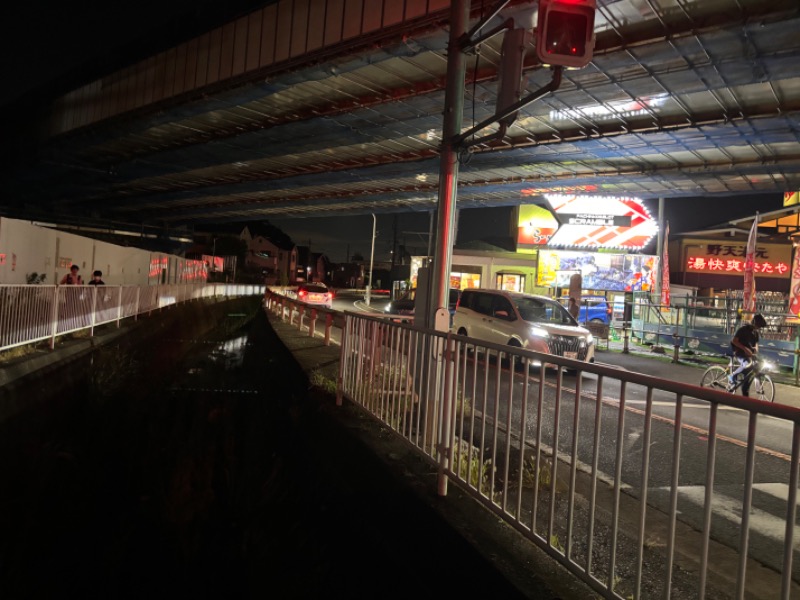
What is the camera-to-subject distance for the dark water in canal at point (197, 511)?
3572 millimetres

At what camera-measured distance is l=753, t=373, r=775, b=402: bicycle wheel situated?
10562mm

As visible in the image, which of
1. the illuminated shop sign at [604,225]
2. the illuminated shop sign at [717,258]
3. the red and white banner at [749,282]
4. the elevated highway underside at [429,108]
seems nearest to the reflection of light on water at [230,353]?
the elevated highway underside at [429,108]

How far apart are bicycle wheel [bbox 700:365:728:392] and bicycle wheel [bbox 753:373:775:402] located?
559 millimetres

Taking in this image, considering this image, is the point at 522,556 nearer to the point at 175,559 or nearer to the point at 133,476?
the point at 175,559

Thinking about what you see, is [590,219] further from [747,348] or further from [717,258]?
[747,348]

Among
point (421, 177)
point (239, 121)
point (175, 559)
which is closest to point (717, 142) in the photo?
point (421, 177)

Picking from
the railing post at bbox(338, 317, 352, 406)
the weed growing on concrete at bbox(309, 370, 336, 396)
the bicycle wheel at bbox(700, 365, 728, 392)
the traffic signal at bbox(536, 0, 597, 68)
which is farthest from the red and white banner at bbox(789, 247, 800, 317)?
the traffic signal at bbox(536, 0, 597, 68)

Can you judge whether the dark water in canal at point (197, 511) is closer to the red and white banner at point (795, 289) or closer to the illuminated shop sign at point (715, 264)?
the red and white banner at point (795, 289)

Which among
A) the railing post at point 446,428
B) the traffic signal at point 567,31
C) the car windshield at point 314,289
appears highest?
the traffic signal at point 567,31

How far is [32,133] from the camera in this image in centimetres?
2316

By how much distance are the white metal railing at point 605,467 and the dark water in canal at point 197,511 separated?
0.57m

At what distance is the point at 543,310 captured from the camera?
14.4 m

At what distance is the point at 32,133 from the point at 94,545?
80.0ft

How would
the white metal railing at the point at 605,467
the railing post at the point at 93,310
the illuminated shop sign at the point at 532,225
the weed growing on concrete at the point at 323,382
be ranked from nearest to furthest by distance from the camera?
the white metal railing at the point at 605,467 → the weed growing on concrete at the point at 323,382 → the railing post at the point at 93,310 → the illuminated shop sign at the point at 532,225
